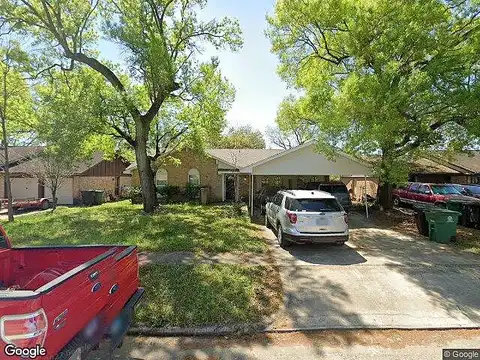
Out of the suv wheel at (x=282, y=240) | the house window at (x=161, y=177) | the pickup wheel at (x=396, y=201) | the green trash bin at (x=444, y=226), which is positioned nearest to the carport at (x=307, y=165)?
the green trash bin at (x=444, y=226)

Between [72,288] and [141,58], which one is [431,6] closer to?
[141,58]

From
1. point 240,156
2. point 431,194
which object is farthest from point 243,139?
point 431,194

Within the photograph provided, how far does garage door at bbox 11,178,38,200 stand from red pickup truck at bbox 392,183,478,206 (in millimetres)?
27766

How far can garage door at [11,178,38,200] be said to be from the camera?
85.6 feet

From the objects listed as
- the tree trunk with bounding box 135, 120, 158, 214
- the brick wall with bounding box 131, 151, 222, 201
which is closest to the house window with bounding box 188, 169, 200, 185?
the brick wall with bounding box 131, 151, 222, 201

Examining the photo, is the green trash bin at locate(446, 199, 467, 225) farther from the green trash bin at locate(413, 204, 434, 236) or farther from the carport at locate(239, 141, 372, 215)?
the carport at locate(239, 141, 372, 215)

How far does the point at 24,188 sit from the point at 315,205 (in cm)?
2624

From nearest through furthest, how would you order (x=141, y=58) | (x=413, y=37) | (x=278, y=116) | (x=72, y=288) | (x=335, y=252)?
(x=72, y=288) < (x=335, y=252) < (x=413, y=37) < (x=141, y=58) < (x=278, y=116)

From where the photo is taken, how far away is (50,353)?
2.46m

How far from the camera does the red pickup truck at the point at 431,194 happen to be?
17.1m

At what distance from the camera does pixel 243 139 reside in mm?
49906

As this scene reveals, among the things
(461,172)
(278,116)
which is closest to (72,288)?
(278,116)

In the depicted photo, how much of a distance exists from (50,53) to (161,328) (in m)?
16.4

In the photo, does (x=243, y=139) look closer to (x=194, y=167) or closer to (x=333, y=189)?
(x=194, y=167)
